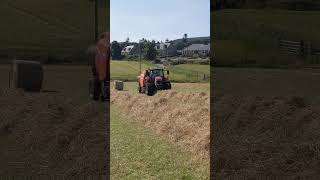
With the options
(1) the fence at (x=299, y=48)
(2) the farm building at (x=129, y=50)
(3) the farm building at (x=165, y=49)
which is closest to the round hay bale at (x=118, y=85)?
(2) the farm building at (x=129, y=50)

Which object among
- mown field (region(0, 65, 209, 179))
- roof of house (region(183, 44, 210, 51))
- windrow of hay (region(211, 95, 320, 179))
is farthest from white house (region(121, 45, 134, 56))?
windrow of hay (region(211, 95, 320, 179))

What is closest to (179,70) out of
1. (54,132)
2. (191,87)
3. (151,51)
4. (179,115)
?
(191,87)

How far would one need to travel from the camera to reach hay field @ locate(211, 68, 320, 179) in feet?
32.6

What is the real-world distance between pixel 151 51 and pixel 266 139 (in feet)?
32.0

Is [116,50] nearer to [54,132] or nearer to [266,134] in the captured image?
[54,132]

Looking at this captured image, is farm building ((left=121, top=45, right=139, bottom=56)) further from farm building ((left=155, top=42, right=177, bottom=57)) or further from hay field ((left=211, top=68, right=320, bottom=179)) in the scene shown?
hay field ((left=211, top=68, right=320, bottom=179))

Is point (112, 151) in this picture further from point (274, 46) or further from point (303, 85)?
point (274, 46)

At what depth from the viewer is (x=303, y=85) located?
1773 centimetres

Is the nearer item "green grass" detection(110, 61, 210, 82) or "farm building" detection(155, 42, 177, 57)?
"green grass" detection(110, 61, 210, 82)

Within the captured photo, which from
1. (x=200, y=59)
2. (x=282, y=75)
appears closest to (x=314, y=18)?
(x=282, y=75)

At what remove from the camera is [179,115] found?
15.7 metres

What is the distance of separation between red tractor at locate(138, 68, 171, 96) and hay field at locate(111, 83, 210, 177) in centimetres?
55

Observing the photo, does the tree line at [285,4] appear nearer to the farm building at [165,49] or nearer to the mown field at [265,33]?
the mown field at [265,33]

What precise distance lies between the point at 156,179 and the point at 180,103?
25.2 feet
